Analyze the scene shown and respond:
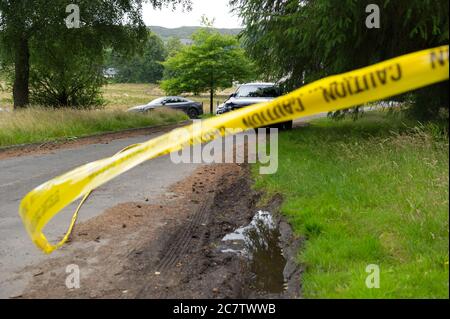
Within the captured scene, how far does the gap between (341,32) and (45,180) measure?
679 centimetres

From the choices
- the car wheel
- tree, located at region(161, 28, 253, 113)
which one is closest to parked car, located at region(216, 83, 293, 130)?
the car wheel

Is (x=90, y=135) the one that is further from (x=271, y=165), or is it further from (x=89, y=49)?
(x=271, y=165)

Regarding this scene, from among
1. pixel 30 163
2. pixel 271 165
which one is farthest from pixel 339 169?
pixel 30 163

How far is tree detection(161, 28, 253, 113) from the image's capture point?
29.8m

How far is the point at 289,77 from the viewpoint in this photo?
13.5 m

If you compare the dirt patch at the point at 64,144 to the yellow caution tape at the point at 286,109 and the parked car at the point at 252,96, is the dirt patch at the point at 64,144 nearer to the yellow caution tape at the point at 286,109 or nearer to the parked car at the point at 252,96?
the parked car at the point at 252,96

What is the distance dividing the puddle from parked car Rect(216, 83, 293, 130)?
33.6 ft

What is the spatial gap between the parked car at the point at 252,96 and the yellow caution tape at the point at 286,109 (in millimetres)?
12945

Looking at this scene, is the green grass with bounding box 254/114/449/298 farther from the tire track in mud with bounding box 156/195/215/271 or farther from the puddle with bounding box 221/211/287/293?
the tire track in mud with bounding box 156/195/215/271

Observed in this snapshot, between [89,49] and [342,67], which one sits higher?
[89,49]

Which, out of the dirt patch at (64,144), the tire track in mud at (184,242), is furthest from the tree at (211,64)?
the tire track in mud at (184,242)

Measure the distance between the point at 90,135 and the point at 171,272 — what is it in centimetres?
1362

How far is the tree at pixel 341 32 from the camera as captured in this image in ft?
29.1

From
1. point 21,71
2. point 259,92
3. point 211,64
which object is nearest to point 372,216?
point 259,92
